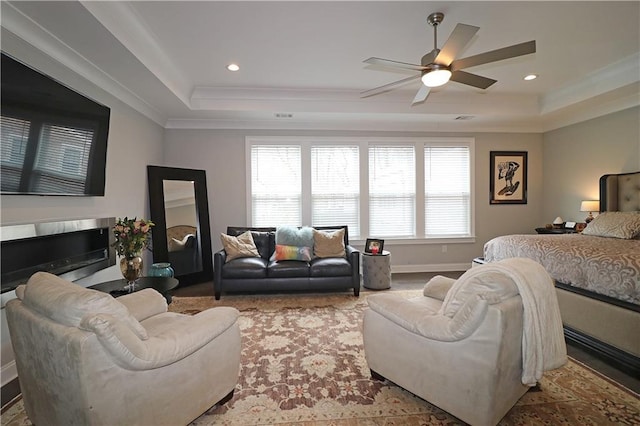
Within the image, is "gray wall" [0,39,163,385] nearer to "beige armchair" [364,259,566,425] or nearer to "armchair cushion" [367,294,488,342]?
"armchair cushion" [367,294,488,342]

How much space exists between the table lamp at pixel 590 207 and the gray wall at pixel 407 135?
3.45 ft

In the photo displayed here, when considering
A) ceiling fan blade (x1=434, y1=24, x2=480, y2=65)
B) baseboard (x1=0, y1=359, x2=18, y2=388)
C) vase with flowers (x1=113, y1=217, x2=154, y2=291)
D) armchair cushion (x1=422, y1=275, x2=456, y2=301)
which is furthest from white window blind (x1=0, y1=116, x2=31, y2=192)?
armchair cushion (x1=422, y1=275, x2=456, y2=301)

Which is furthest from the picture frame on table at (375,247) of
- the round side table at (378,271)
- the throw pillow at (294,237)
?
the throw pillow at (294,237)

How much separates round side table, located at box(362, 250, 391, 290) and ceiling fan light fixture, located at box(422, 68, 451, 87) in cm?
254

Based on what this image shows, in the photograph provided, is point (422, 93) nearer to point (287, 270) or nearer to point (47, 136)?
point (287, 270)

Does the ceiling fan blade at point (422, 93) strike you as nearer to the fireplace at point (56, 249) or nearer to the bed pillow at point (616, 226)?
the bed pillow at point (616, 226)

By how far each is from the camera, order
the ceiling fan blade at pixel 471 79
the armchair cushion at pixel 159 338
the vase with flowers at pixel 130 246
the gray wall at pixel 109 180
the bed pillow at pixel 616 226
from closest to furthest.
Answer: the armchair cushion at pixel 159 338
the gray wall at pixel 109 180
the ceiling fan blade at pixel 471 79
the vase with flowers at pixel 130 246
the bed pillow at pixel 616 226

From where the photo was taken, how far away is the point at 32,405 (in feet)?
5.43

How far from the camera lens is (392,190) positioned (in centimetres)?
558

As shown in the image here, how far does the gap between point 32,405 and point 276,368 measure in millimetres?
1425

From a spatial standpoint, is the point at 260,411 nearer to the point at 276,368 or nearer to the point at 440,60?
the point at 276,368

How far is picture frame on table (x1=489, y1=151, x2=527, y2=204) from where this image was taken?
5.69 metres

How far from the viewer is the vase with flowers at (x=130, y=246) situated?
2912 mm

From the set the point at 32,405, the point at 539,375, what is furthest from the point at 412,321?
the point at 32,405
